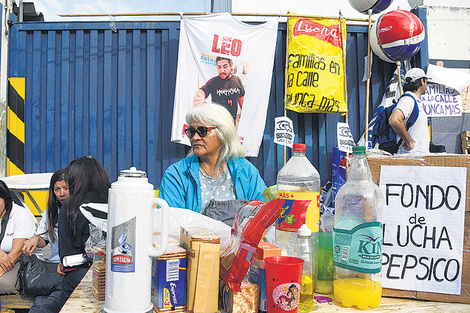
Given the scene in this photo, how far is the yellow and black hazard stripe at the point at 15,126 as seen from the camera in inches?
165

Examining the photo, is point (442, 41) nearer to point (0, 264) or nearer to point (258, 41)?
point (258, 41)

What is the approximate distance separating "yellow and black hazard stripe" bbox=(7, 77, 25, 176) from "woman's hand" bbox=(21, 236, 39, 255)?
1843mm

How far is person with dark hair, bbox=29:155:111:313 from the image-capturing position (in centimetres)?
199

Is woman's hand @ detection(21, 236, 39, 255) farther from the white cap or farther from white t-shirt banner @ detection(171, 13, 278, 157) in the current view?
the white cap

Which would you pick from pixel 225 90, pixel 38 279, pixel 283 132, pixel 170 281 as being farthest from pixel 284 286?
pixel 225 90

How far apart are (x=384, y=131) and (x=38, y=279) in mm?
3773

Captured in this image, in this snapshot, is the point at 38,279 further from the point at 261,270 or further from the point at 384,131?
the point at 384,131

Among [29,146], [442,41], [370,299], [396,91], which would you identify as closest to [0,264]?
[29,146]

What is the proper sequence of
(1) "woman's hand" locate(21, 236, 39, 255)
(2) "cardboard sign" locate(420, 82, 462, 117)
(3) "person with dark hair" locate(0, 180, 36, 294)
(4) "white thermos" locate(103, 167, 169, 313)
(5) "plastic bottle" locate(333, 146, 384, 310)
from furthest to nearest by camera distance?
(2) "cardboard sign" locate(420, 82, 462, 117)
(1) "woman's hand" locate(21, 236, 39, 255)
(3) "person with dark hair" locate(0, 180, 36, 294)
(5) "plastic bottle" locate(333, 146, 384, 310)
(4) "white thermos" locate(103, 167, 169, 313)

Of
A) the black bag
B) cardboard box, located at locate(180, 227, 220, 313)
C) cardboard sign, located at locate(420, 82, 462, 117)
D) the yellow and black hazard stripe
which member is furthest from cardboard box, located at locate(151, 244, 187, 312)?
cardboard sign, located at locate(420, 82, 462, 117)

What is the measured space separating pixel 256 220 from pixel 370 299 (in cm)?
43

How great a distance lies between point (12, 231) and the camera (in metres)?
2.70

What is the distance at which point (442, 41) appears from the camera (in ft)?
15.2

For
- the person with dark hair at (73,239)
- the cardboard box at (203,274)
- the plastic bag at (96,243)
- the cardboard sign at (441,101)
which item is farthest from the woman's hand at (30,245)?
the cardboard sign at (441,101)
